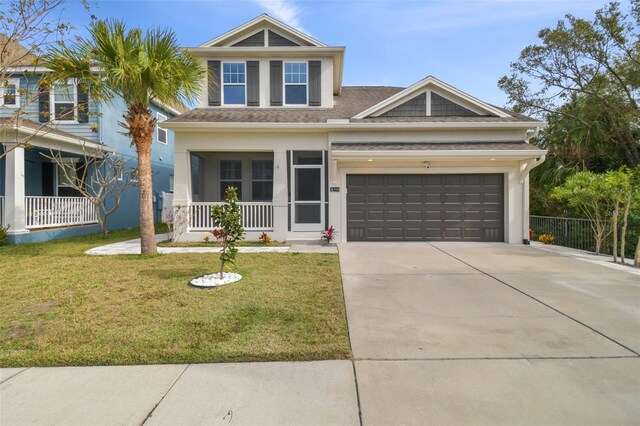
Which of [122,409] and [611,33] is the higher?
[611,33]

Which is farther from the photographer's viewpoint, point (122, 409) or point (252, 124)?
point (252, 124)

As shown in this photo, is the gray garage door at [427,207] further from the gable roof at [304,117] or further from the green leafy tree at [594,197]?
the green leafy tree at [594,197]

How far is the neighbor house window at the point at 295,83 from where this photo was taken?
42.6 feet

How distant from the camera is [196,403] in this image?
2.83 metres

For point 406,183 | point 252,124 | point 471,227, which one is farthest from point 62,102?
point 471,227

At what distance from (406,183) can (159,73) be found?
801 centimetres

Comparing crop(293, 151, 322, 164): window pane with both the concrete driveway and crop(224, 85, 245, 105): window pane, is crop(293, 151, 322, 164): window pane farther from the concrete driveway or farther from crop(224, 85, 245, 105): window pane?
the concrete driveway

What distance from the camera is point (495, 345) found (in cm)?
386

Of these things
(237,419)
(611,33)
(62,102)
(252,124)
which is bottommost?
(237,419)

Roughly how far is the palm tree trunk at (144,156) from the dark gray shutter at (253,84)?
464 centimetres

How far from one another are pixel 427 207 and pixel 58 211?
13381mm

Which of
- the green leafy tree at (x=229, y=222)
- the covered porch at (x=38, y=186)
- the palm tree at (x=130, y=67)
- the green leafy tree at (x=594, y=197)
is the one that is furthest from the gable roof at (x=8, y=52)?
the green leafy tree at (x=594, y=197)

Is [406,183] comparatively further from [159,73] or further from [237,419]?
[237,419]

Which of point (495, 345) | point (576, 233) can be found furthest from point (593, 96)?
point (495, 345)
